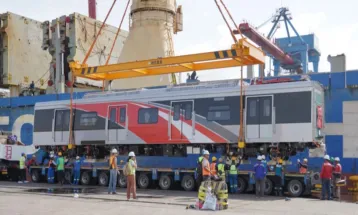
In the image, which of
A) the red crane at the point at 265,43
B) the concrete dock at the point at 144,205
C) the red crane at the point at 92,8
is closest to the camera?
the concrete dock at the point at 144,205

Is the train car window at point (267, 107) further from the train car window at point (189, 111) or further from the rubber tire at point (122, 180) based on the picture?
the rubber tire at point (122, 180)

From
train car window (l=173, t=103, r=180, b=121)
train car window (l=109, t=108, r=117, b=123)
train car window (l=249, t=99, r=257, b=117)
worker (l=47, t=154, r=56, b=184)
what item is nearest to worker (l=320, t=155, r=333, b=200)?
train car window (l=249, t=99, r=257, b=117)

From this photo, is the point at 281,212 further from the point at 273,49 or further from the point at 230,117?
the point at 273,49

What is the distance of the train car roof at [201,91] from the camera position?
18.2 meters

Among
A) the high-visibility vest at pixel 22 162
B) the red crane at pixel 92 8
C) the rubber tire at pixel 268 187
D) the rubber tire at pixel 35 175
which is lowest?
the rubber tire at pixel 35 175

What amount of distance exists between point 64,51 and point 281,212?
3454cm

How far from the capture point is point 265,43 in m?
51.3

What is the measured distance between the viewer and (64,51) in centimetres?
4403

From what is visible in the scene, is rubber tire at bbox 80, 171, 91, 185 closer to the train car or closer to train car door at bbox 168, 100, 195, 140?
the train car

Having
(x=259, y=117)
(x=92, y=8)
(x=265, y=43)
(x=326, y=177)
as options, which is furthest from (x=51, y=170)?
(x=92, y=8)

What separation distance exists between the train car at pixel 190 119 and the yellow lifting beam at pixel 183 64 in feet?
3.63

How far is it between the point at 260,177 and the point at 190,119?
167 inches

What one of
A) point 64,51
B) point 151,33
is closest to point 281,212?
point 151,33

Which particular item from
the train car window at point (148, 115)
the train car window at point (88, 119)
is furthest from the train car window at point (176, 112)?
the train car window at point (88, 119)
